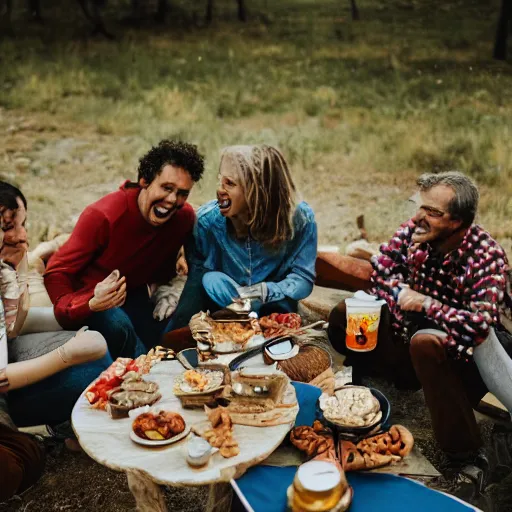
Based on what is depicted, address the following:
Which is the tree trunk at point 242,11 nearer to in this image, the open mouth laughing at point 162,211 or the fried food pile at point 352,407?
the open mouth laughing at point 162,211

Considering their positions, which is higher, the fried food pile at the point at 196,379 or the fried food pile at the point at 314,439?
the fried food pile at the point at 196,379

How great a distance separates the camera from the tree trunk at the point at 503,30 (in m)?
5.77

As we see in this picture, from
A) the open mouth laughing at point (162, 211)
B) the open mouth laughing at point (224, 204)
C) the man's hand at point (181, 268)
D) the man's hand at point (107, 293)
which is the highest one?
the open mouth laughing at point (224, 204)

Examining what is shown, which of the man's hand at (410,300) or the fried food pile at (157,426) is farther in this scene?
the man's hand at (410,300)

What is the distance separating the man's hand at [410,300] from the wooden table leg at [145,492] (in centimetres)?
156

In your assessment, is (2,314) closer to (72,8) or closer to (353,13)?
(72,8)

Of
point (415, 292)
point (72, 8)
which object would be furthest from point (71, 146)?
point (415, 292)

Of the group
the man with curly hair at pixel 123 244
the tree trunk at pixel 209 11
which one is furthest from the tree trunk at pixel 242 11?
the man with curly hair at pixel 123 244

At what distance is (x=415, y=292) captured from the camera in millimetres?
3555

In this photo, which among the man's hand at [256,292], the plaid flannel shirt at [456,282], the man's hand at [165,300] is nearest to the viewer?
the plaid flannel shirt at [456,282]

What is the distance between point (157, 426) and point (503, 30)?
4769 mm

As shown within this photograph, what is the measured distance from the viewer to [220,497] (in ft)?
10.0

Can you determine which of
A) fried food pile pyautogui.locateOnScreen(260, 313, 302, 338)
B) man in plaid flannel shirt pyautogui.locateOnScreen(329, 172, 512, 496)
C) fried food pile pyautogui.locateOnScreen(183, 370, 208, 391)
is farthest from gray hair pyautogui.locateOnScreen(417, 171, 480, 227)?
fried food pile pyautogui.locateOnScreen(183, 370, 208, 391)

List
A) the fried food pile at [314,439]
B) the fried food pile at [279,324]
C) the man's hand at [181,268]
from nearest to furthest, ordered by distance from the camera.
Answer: the fried food pile at [314,439] < the fried food pile at [279,324] < the man's hand at [181,268]
